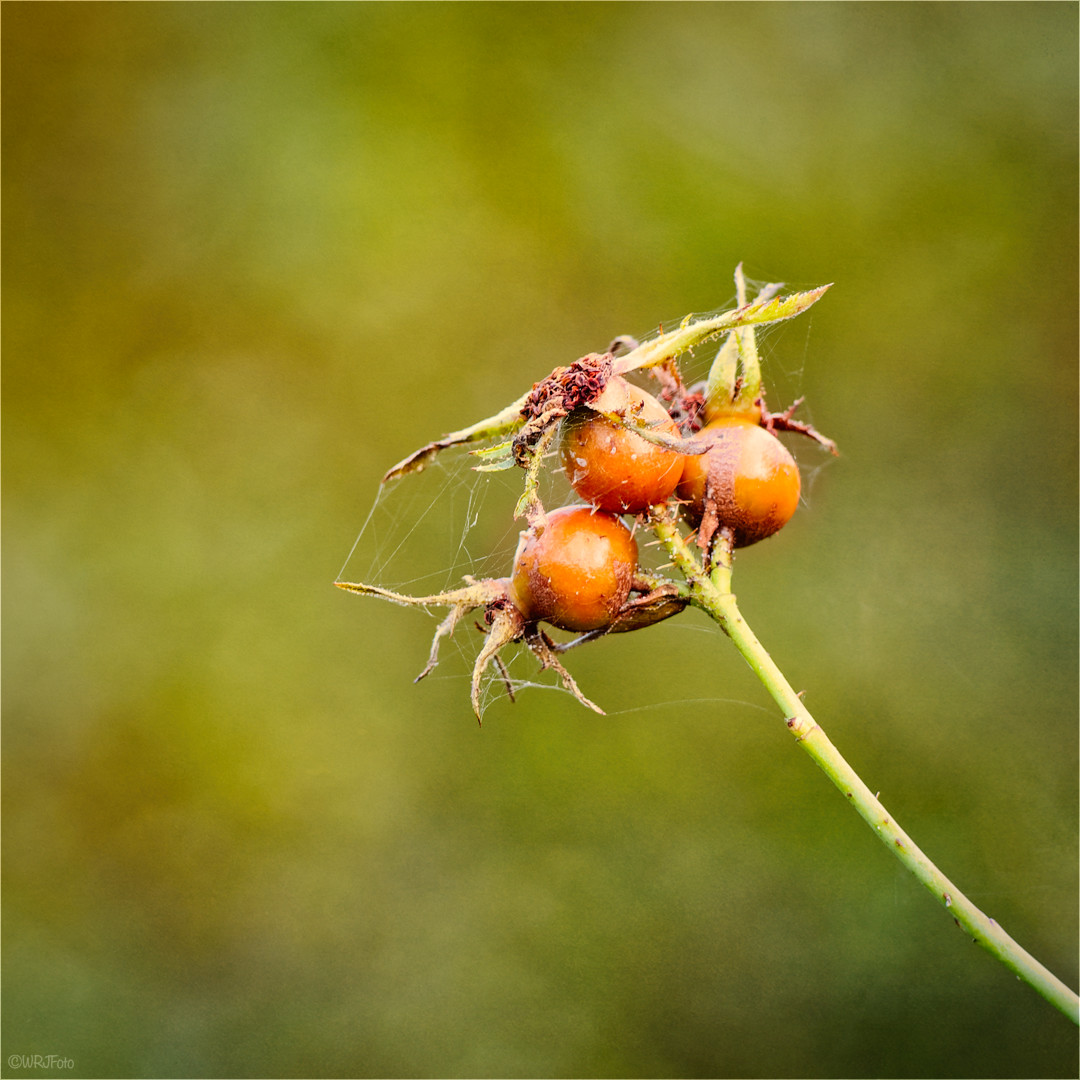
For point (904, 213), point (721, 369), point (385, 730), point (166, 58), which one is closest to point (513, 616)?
point (721, 369)

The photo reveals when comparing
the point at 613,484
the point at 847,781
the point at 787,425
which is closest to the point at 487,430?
the point at 613,484

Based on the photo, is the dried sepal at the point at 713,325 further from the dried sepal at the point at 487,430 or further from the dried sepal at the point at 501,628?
the dried sepal at the point at 501,628

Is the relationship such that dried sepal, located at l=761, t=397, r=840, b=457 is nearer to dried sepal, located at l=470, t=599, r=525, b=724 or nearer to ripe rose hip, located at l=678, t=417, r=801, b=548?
ripe rose hip, located at l=678, t=417, r=801, b=548

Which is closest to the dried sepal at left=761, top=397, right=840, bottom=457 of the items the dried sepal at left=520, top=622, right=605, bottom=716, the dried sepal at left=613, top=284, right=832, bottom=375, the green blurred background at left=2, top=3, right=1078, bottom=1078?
the dried sepal at left=613, top=284, right=832, bottom=375

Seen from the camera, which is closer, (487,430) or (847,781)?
(847,781)

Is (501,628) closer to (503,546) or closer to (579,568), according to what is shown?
(579,568)

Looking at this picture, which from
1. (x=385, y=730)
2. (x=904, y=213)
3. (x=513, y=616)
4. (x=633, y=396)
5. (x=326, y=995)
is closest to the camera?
(x=633, y=396)

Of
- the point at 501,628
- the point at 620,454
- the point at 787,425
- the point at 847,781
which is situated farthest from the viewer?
the point at 787,425

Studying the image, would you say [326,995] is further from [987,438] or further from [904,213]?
[904,213]
